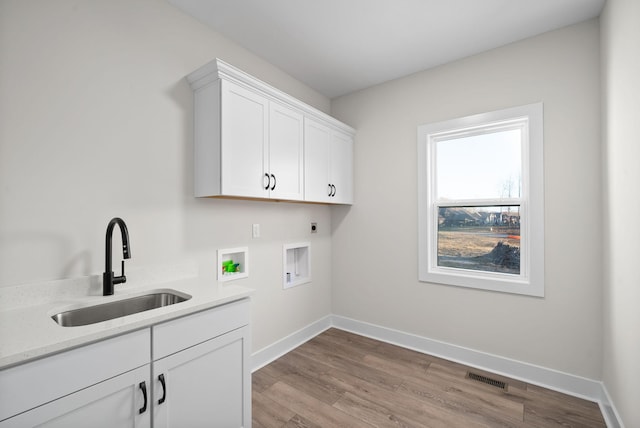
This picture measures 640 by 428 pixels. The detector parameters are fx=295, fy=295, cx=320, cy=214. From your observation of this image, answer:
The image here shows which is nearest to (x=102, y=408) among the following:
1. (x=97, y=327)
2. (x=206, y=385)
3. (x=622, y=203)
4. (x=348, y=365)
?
(x=97, y=327)

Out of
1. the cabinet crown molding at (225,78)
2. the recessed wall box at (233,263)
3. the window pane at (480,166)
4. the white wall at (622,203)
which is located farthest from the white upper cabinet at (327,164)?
the white wall at (622,203)

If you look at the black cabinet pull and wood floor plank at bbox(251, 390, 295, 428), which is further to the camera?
wood floor plank at bbox(251, 390, 295, 428)

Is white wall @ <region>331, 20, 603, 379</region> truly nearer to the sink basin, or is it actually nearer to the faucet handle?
the sink basin

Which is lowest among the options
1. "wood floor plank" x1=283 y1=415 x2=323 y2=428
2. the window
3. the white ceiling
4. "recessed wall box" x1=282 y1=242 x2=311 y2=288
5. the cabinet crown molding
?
"wood floor plank" x1=283 y1=415 x2=323 y2=428

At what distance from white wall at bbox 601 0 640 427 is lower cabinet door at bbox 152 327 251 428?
1.99m

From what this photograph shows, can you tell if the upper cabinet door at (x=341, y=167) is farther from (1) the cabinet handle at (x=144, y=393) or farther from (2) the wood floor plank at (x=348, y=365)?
(1) the cabinet handle at (x=144, y=393)

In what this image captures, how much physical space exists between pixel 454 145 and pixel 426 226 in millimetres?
815

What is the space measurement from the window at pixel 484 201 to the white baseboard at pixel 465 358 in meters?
0.60

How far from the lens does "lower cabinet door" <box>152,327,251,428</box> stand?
131 centimetres

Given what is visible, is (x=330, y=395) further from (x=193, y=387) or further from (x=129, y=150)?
(x=129, y=150)

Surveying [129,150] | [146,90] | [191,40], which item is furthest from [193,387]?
[191,40]

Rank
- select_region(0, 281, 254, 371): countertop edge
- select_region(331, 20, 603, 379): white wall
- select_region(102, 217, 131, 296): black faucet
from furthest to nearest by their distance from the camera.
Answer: select_region(331, 20, 603, 379): white wall < select_region(102, 217, 131, 296): black faucet < select_region(0, 281, 254, 371): countertop edge

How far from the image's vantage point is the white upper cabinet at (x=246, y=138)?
1.96 metres

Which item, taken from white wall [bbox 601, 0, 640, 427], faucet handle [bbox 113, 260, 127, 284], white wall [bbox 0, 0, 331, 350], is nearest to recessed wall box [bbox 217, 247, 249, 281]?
white wall [bbox 0, 0, 331, 350]
